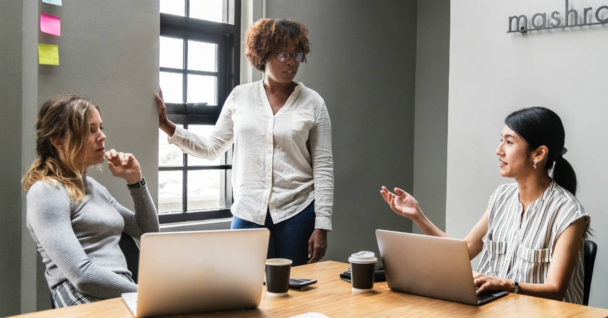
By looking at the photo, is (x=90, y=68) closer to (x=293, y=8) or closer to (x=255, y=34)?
(x=255, y=34)

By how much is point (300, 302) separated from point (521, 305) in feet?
1.96

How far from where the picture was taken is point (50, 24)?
242 cm

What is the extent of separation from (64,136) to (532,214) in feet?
5.41

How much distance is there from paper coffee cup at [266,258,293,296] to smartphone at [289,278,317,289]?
0.06 metres

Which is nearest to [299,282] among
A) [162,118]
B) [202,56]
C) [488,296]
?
[488,296]

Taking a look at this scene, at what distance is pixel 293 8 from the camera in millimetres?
3820

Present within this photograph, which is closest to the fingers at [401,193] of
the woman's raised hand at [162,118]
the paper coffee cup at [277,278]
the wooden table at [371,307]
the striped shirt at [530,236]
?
the striped shirt at [530,236]

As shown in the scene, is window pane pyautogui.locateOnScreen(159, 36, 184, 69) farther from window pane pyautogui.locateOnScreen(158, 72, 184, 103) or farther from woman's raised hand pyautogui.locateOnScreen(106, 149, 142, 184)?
woman's raised hand pyautogui.locateOnScreen(106, 149, 142, 184)

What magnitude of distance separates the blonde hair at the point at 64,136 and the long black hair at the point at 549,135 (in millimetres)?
1554

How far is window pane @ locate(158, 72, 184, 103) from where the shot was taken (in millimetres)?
3270

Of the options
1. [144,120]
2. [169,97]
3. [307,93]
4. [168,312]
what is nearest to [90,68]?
[144,120]

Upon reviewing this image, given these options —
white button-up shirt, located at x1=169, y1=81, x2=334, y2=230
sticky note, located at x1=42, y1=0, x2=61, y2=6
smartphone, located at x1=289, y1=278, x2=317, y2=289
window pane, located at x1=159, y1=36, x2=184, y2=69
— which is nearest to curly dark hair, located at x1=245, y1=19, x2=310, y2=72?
white button-up shirt, located at x1=169, y1=81, x2=334, y2=230

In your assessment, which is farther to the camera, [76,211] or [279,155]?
[279,155]

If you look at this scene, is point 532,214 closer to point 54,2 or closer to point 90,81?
point 90,81
